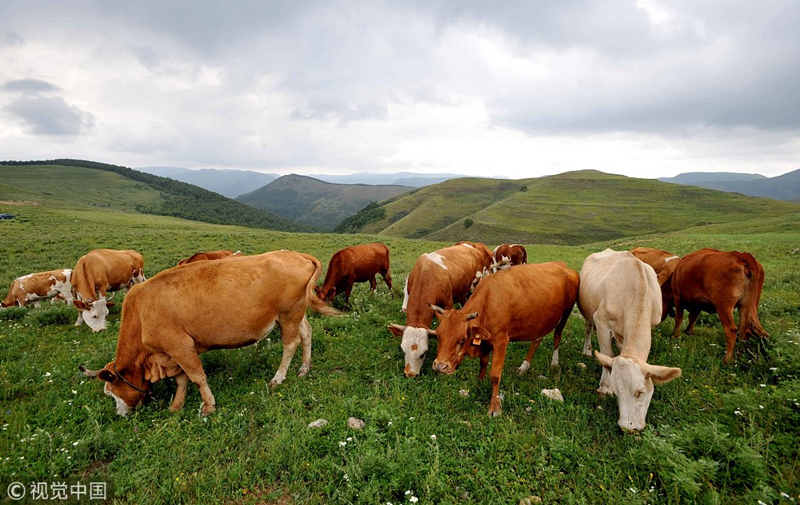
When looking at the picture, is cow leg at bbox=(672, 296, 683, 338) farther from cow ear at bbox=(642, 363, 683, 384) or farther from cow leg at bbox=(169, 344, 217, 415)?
cow leg at bbox=(169, 344, 217, 415)

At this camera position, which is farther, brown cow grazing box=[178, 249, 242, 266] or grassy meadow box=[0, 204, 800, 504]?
brown cow grazing box=[178, 249, 242, 266]

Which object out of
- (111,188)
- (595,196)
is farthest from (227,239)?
(111,188)

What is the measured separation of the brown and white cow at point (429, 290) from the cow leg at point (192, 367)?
3581mm

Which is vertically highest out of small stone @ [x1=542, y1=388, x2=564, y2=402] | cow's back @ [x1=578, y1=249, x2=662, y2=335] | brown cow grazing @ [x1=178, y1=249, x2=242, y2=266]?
cow's back @ [x1=578, y1=249, x2=662, y2=335]

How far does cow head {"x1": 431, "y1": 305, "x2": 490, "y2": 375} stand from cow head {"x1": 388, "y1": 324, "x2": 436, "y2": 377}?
0.71m

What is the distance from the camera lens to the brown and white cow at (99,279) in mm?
9586

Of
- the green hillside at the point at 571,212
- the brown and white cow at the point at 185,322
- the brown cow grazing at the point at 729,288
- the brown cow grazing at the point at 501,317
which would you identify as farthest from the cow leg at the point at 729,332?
the green hillside at the point at 571,212

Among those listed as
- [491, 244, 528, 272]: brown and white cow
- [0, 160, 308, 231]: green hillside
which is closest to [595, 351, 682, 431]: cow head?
[491, 244, 528, 272]: brown and white cow

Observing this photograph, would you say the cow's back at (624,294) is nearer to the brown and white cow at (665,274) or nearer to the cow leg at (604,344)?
the cow leg at (604,344)

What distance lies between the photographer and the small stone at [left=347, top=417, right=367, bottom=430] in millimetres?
5299

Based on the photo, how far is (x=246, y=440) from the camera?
16.8ft

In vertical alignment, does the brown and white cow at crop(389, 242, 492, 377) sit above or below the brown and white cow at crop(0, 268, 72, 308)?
above

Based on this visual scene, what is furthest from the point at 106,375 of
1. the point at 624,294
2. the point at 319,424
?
the point at 624,294
